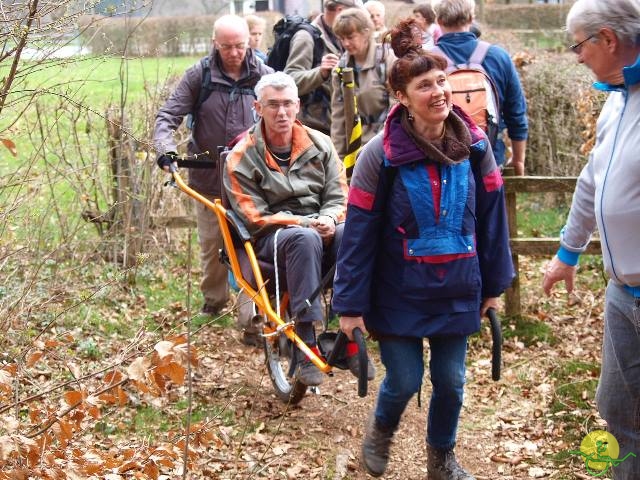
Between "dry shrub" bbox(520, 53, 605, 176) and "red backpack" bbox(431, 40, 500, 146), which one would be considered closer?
"red backpack" bbox(431, 40, 500, 146)

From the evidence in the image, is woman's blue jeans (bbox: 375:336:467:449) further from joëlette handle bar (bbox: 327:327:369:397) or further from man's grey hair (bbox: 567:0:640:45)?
man's grey hair (bbox: 567:0:640:45)

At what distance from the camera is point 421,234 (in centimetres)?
447

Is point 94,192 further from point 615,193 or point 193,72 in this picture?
point 615,193

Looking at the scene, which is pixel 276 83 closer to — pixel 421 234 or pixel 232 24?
pixel 232 24

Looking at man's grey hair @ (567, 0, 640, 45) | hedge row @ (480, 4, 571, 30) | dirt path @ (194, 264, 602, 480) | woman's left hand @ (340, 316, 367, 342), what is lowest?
hedge row @ (480, 4, 571, 30)

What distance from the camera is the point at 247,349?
766cm

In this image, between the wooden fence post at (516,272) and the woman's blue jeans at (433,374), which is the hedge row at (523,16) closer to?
the wooden fence post at (516,272)

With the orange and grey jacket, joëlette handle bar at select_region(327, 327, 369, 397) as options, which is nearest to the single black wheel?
the orange and grey jacket

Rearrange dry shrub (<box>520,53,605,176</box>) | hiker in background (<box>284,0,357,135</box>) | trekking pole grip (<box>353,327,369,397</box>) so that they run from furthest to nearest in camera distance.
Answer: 1. dry shrub (<box>520,53,605,176</box>)
2. hiker in background (<box>284,0,357,135</box>)
3. trekking pole grip (<box>353,327,369,397</box>)

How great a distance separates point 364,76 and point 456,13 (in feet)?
3.41

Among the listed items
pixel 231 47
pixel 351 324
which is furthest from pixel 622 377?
pixel 231 47

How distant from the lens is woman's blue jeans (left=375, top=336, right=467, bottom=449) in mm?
4691

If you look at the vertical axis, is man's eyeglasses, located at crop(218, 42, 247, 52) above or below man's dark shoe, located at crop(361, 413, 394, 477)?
above

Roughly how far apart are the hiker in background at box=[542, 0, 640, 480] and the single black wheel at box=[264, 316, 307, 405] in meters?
2.56
